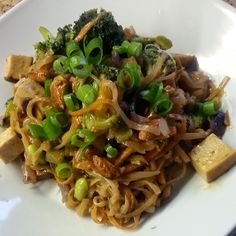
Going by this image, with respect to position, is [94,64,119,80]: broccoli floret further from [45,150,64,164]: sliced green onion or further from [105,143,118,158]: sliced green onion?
[45,150,64,164]: sliced green onion

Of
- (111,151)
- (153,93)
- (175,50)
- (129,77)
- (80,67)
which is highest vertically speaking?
(80,67)

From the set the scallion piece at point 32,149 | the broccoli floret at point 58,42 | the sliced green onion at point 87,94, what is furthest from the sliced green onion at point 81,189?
the broccoli floret at point 58,42

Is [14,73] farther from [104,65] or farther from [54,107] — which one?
[104,65]

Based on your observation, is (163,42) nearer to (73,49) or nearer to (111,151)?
(73,49)

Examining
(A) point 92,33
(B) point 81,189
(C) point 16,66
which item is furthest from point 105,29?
(B) point 81,189

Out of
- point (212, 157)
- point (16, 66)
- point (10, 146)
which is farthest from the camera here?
point (16, 66)

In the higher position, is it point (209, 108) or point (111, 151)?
point (111, 151)

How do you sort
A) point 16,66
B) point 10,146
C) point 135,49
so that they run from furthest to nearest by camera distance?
point 16,66
point 10,146
point 135,49

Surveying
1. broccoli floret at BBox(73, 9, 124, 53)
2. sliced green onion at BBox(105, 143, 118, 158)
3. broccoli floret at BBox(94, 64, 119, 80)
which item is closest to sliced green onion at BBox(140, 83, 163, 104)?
broccoli floret at BBox(94, 64, 119, 80)
